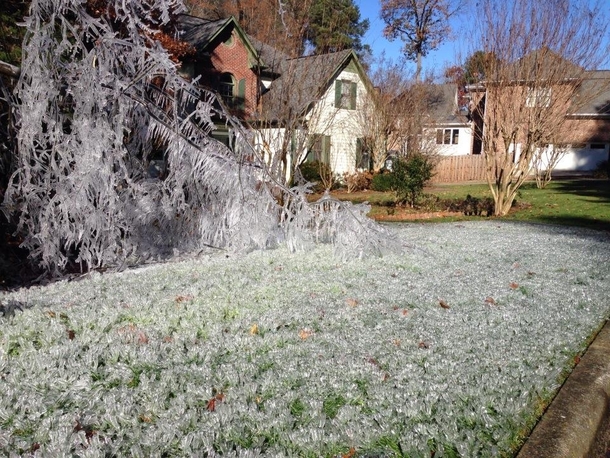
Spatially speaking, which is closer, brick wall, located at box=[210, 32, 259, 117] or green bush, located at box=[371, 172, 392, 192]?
brick wall, located at box=[210, 32, 259, 117]

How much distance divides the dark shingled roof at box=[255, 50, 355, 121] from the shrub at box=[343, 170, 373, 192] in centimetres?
1069

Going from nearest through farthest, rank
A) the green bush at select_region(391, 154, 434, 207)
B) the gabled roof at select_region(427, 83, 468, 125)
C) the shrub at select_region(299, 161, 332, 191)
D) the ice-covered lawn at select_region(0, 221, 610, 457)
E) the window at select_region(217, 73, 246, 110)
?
1. the ice-covered lawn at select_region(0, 221, 610, 457)
2. the green bush at select_region(391, 154, 434, 207)
3. the window at select_region(217, 73, 246, 110)
4. the shrub at select_region(299, 161, 332, 191)
5. the gabled roof at select_region(427, 83, 468, 125)

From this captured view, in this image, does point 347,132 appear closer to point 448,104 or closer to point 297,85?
point 297,85

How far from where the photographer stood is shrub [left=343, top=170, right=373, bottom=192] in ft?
80.4

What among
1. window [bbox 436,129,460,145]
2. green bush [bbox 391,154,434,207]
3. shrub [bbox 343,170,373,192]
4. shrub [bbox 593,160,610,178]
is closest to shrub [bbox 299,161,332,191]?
shrub [bbox 343,170,373,192]

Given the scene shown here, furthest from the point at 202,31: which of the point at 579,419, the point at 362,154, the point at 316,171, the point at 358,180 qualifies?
the point at 579,419

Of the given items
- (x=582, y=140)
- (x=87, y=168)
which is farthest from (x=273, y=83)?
(x=582, y=140)

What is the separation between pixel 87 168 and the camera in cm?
622

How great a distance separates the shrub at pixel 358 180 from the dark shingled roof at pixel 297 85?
10.7m

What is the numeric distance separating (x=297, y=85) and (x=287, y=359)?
10.7 meters

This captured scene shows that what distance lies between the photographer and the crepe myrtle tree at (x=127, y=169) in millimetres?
6359

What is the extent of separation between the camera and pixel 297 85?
1329 cm

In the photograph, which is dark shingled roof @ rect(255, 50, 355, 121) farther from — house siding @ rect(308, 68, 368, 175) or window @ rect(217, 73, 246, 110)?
house siding @ rect(308, 68, 368, 175)

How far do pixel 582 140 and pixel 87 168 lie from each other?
3839 centimetres
